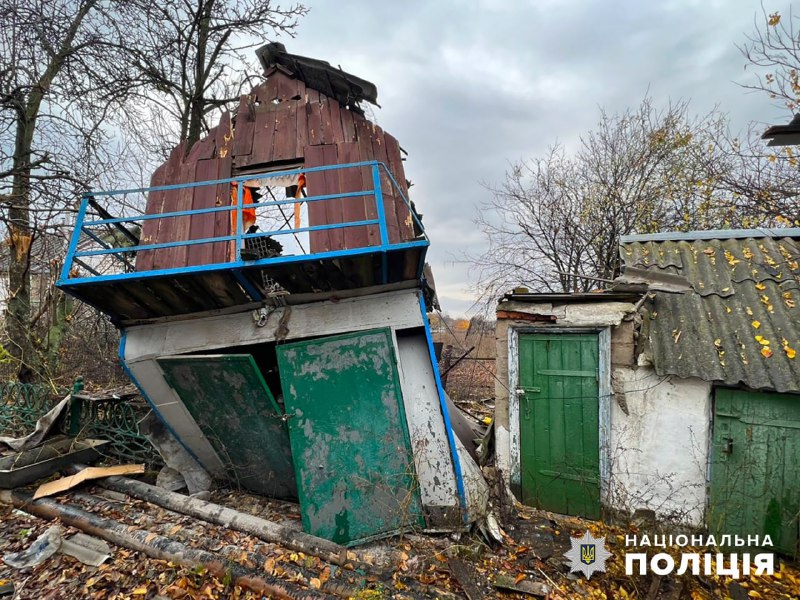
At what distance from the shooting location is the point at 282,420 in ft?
16.5

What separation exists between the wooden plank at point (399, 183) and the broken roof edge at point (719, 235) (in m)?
4.04

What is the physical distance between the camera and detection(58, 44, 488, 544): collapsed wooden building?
456 cm

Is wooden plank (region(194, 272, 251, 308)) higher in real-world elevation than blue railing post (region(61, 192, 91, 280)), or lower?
lower

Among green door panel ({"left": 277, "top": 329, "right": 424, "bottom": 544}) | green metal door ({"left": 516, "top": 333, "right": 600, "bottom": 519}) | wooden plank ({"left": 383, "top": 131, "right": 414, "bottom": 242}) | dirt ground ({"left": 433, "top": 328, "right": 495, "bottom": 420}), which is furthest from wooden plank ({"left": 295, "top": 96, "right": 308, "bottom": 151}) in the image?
green metal door ({"left": 516, "top": 333, "right": 600, "bottom": 519})

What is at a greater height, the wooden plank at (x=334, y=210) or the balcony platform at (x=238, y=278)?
the wooden plank at (x=334, y=210)

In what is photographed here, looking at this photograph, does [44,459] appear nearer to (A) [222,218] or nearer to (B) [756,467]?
(A) [222,218]

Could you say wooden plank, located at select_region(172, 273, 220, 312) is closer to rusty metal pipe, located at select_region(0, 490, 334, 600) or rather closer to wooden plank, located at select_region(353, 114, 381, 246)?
wooden plank, located at select_region(353, 114, 381, 246)

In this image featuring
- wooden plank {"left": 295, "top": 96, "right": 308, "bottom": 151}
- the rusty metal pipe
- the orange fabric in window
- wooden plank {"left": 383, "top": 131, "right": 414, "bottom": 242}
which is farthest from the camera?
wooden plank {"left": 295, "top": 96, "right": 308, "bottom": 151}

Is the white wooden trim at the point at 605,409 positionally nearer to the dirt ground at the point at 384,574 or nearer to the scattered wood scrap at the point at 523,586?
the dirt ground at the point at 384,574

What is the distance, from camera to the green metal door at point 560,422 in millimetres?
5387

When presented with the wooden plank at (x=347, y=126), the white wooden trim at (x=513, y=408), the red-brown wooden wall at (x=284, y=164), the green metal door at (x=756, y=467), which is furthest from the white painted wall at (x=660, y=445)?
the wooden plank at (x=347, y=126)

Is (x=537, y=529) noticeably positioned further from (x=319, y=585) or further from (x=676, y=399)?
(x=319, y=585)

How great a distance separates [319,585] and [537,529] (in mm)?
3000

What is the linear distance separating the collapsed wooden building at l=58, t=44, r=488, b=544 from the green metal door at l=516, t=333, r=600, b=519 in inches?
42.2
